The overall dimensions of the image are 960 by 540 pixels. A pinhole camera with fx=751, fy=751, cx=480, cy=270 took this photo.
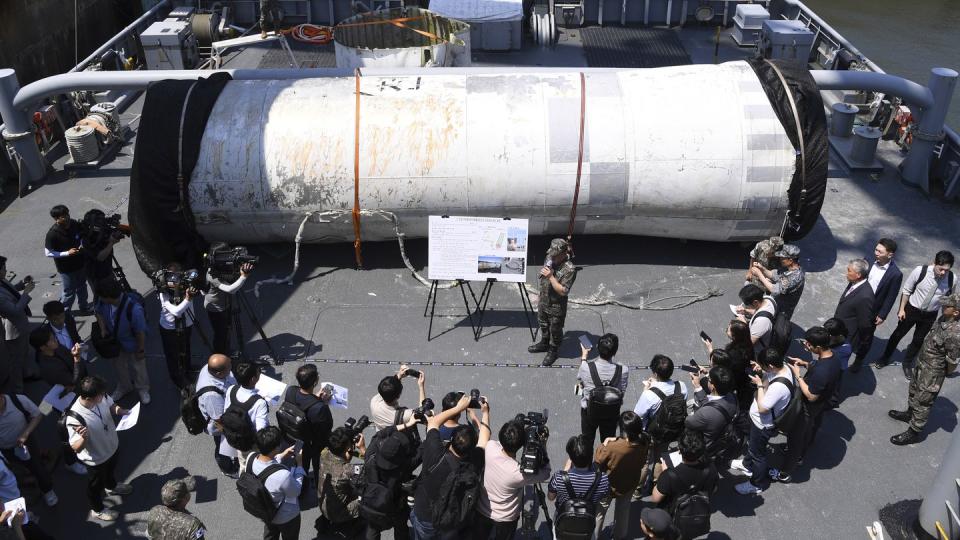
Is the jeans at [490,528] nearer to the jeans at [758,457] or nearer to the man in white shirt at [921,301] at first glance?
the jeans at [758,457]

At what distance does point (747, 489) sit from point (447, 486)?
3.45m

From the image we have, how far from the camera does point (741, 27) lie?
17.2 m

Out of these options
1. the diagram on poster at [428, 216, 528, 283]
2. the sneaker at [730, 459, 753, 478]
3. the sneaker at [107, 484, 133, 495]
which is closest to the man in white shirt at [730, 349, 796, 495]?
the sneaker at [730, 459, 753, 478]

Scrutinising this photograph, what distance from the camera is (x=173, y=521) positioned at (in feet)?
18.4

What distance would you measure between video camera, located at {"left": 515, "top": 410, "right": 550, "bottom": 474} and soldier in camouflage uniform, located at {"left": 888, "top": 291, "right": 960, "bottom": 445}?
14.5 ft

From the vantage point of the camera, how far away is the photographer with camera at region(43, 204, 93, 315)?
9.20 metres

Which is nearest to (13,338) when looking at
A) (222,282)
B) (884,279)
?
(222,282)

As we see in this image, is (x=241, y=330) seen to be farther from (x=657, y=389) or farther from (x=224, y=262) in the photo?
(x=657, y=389)

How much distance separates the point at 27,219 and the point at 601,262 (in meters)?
9.28

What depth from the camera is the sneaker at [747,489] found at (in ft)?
24.7

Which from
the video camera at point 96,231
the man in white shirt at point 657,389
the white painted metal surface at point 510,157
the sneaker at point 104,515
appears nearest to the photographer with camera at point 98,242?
the video camera at point 96,231

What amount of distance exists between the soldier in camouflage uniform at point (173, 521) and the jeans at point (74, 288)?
5.20 metres

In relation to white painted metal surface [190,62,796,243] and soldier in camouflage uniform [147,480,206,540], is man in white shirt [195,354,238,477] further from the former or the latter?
white painted metal surface [190,62,796,243]

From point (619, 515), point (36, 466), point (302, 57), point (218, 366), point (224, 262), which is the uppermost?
point (302, 57)
